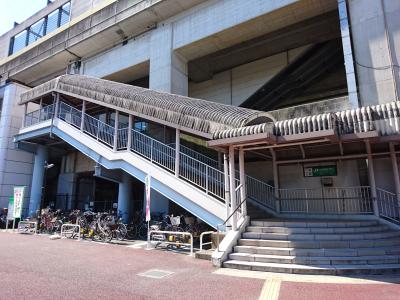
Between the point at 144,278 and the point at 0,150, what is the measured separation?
17.8 m

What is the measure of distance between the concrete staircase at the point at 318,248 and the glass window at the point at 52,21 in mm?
26136

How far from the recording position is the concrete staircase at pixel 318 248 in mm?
6568

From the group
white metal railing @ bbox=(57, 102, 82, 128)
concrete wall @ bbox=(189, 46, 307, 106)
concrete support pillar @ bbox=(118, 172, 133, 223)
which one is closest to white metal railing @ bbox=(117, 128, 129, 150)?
concrete support pillar @ bbox=(118, 172, 133, 223)

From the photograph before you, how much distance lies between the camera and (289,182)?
475 inches

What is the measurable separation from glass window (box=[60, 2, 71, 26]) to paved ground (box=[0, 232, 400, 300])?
23.1 metres

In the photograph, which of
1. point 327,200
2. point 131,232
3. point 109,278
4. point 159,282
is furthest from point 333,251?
point 131,232

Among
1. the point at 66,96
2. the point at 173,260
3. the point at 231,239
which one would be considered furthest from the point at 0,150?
the point at 231,239

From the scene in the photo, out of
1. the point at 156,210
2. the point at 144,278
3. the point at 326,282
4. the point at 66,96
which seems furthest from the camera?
the point at 66,96

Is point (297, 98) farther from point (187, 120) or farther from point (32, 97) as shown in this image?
point (32, 97)

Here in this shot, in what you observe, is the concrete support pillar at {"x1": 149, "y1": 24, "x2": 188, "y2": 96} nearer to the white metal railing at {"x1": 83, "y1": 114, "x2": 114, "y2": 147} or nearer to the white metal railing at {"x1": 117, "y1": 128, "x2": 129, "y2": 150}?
the white metal railing at {"x1": 83, "y1": 114, "x2": 114, "y2": 147}

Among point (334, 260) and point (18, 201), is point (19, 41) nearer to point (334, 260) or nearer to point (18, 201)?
point (18, 201)

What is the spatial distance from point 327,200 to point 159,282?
7.66 metres

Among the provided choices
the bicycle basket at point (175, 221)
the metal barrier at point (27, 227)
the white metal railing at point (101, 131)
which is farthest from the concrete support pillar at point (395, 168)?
the metal barrier at point (27, 227)

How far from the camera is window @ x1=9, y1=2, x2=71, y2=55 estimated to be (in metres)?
25.6
